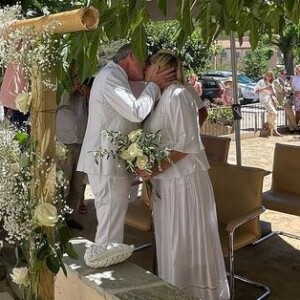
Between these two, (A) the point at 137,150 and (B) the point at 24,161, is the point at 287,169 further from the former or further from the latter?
(B) the point at 24,161

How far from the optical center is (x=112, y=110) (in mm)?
2777

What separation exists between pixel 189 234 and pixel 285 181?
1648mm

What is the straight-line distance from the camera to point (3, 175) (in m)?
1.69

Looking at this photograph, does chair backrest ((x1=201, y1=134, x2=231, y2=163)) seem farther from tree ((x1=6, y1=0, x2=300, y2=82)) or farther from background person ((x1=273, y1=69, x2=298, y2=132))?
background person ((x1=273, y1=69, x2=298, y2=132))

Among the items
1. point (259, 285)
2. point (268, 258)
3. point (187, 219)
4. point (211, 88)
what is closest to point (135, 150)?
point (187, 219)

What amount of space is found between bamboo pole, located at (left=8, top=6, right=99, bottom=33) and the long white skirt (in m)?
1.50

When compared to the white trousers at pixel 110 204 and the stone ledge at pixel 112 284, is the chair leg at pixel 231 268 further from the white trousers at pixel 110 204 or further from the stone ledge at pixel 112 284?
the stone ledge at pixel 112 284

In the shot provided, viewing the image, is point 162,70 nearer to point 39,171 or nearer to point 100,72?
point 100,72

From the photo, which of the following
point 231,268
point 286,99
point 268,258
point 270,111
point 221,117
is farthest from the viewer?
point 286,99

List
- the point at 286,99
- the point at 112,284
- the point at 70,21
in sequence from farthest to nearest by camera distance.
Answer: the point at 286,99 → the point at 112,284 → the point at 70,21

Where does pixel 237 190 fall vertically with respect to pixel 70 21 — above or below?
below

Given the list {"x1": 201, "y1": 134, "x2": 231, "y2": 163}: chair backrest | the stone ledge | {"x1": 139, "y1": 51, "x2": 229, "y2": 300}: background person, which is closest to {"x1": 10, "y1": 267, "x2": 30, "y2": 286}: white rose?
the stone ledge

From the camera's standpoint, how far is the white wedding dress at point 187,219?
2.84 meters

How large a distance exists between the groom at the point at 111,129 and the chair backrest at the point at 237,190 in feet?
2.96
